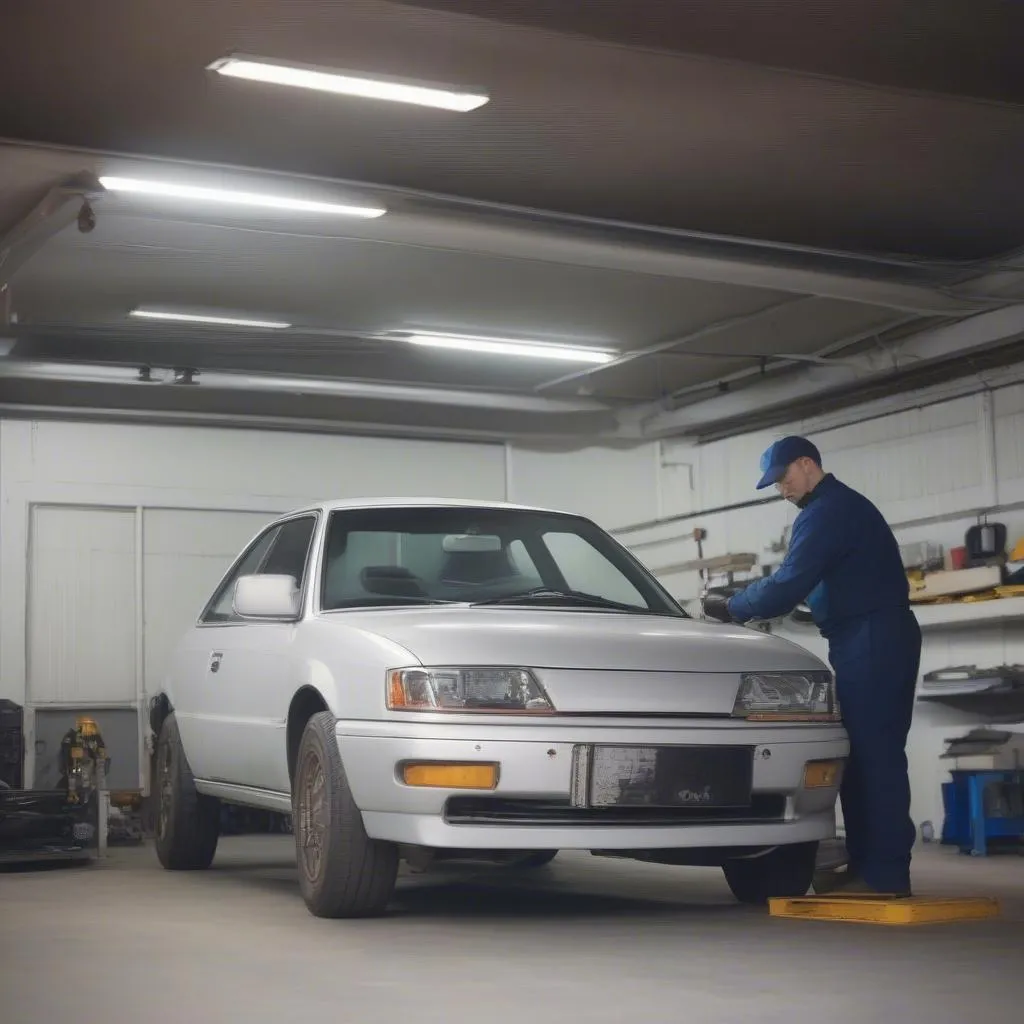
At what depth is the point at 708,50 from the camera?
6582 mm

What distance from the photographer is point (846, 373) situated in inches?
453

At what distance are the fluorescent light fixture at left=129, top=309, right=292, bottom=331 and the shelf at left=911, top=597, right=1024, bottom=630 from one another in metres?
4.68

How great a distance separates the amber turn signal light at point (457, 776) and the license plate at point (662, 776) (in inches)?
10.4

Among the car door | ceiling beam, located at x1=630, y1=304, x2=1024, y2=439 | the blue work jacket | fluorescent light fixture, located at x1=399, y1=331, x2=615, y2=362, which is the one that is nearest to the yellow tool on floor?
the blue work jacket

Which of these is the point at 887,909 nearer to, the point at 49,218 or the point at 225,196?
the point at 225,196

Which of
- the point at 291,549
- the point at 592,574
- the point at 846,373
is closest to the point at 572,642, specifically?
the point at 291,549

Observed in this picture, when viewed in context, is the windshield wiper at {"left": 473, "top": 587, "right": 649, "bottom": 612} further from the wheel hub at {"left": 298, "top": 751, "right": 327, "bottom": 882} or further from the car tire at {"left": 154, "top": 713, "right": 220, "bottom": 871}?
the car tire at {"left": 154, "top": 713, "right": 220, "bottom": 871}

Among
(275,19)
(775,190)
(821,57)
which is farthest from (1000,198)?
(275,19)

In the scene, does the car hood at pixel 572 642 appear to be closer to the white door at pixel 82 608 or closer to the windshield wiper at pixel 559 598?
the windshield wiper at pixel 559 598

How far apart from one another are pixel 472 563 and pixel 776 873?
1644mm

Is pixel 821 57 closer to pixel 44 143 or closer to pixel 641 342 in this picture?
pixel 44 143

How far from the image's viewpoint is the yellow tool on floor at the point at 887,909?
5.38 metres

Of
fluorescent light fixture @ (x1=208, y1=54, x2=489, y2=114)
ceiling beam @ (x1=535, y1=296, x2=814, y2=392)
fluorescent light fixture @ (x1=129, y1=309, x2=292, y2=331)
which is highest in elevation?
fluorescent light fixture @ (x1=129, y1=309, x2=292, y2=331)

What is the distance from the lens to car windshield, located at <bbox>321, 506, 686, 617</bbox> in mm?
6141
